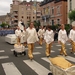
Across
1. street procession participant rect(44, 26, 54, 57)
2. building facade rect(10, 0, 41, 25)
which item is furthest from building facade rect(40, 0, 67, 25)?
building facade rect(10, 0, 41, 25)

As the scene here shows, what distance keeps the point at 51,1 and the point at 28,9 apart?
179 ft

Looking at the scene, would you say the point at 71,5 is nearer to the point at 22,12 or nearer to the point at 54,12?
the point at 54,12

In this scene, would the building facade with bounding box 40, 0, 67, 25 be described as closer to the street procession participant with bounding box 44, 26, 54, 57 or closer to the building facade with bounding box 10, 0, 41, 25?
the street procession participant with bounding box 44, 26, 54, 57

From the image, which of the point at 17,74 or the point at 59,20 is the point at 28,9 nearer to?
the point at 59,20

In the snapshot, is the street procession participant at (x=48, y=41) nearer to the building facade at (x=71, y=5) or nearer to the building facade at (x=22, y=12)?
the building facade at (x=71, y=5)

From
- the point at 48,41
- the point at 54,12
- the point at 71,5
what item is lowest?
the point at 48,41

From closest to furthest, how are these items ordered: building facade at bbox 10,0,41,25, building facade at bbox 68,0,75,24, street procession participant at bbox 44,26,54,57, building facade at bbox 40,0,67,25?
street procession participant at bbox 44,26,54,57 < building facade at bbox 68,0,75,24 < building facade at bbox 40,0,67,25 < building facade at bbox 10,0,41,25

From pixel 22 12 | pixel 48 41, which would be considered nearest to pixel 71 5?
pixel 48 41

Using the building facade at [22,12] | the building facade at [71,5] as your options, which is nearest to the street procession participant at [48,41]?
the building facade at [71,5]

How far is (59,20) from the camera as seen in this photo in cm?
4091

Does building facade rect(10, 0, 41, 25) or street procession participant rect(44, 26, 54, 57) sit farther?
building facade rect(10, 0, 41, 25)

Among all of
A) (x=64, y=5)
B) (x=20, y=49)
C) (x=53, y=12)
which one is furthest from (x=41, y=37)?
(x=53, y=12)

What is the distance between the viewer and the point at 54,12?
141ft

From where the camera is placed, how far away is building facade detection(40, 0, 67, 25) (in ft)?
129
